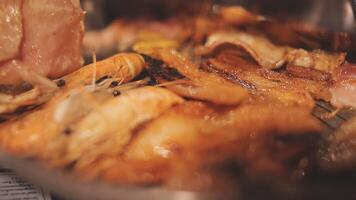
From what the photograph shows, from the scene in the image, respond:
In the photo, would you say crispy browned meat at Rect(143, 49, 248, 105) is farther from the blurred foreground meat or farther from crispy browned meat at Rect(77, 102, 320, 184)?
the blurred foreground meat

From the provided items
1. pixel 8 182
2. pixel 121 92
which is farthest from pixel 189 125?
pixel 8 182

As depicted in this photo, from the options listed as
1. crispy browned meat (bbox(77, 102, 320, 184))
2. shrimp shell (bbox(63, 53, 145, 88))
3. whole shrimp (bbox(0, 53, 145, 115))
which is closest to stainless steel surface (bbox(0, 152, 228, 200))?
crispy browned meat (bbox(77, 102, 320, 184))

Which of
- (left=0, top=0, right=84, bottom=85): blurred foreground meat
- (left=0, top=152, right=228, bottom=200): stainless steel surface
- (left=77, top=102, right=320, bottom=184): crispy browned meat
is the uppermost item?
(left=0, top=0, right=84, bottom=85): blurred foreground meat

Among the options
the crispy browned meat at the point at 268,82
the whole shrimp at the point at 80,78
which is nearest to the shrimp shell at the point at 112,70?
the whole shrimp at the point at 80,78

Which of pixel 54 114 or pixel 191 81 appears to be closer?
pixel 54 114

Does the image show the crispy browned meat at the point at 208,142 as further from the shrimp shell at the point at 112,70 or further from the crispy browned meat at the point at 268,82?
the shrimp shell at the point at 112,70

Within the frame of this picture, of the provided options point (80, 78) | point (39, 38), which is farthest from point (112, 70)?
point (39, 38)

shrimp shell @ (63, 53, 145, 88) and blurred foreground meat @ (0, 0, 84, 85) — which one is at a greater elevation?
blurred foreground meat @ (0, 0, 84, 85)

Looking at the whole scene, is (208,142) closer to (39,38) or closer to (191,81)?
(191,81)

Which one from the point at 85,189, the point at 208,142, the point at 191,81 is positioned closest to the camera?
the point at 85,189
